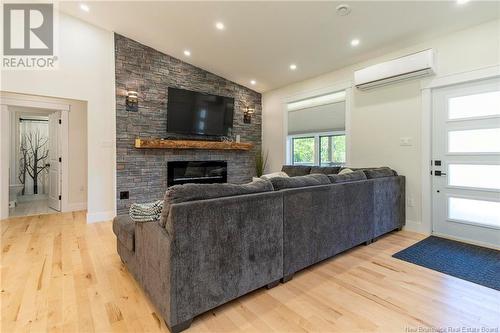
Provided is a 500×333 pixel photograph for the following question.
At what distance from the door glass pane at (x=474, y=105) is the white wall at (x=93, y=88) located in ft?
16.8

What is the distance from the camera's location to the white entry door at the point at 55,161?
5047 mm

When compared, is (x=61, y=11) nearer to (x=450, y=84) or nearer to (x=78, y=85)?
(x=78, y=85)

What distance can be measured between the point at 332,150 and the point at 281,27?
242 cm

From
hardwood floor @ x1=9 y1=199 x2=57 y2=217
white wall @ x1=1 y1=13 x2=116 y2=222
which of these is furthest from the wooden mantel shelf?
hardwood floor @ x1=9 y1=199 x2=57 y2=217

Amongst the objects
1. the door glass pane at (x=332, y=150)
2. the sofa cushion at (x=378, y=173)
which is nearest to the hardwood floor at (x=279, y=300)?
the sofa cushion at (x=378, y=173)

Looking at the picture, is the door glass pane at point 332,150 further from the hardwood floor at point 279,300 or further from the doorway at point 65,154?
the doorway at point 65,154

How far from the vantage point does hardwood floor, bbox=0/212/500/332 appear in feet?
5.49

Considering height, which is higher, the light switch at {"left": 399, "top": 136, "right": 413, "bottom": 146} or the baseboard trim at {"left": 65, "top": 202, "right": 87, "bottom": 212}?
the light switch at {"left": 399, "top": 136, "right": 413, "bottom": 146}

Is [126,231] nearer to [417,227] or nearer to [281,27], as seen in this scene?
[281,27]

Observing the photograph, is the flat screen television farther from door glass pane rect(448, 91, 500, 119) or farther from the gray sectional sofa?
door glass pane rect(448, 91, 500, 119)

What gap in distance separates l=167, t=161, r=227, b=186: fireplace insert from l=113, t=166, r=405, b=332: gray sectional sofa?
8.34 ft

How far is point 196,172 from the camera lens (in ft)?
17.3

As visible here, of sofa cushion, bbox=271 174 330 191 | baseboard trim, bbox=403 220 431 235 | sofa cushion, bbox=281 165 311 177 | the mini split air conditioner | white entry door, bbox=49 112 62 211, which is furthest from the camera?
white entry door, bbox=49 112 62 211

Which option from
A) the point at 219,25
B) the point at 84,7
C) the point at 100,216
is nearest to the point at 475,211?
the point at 219,25
